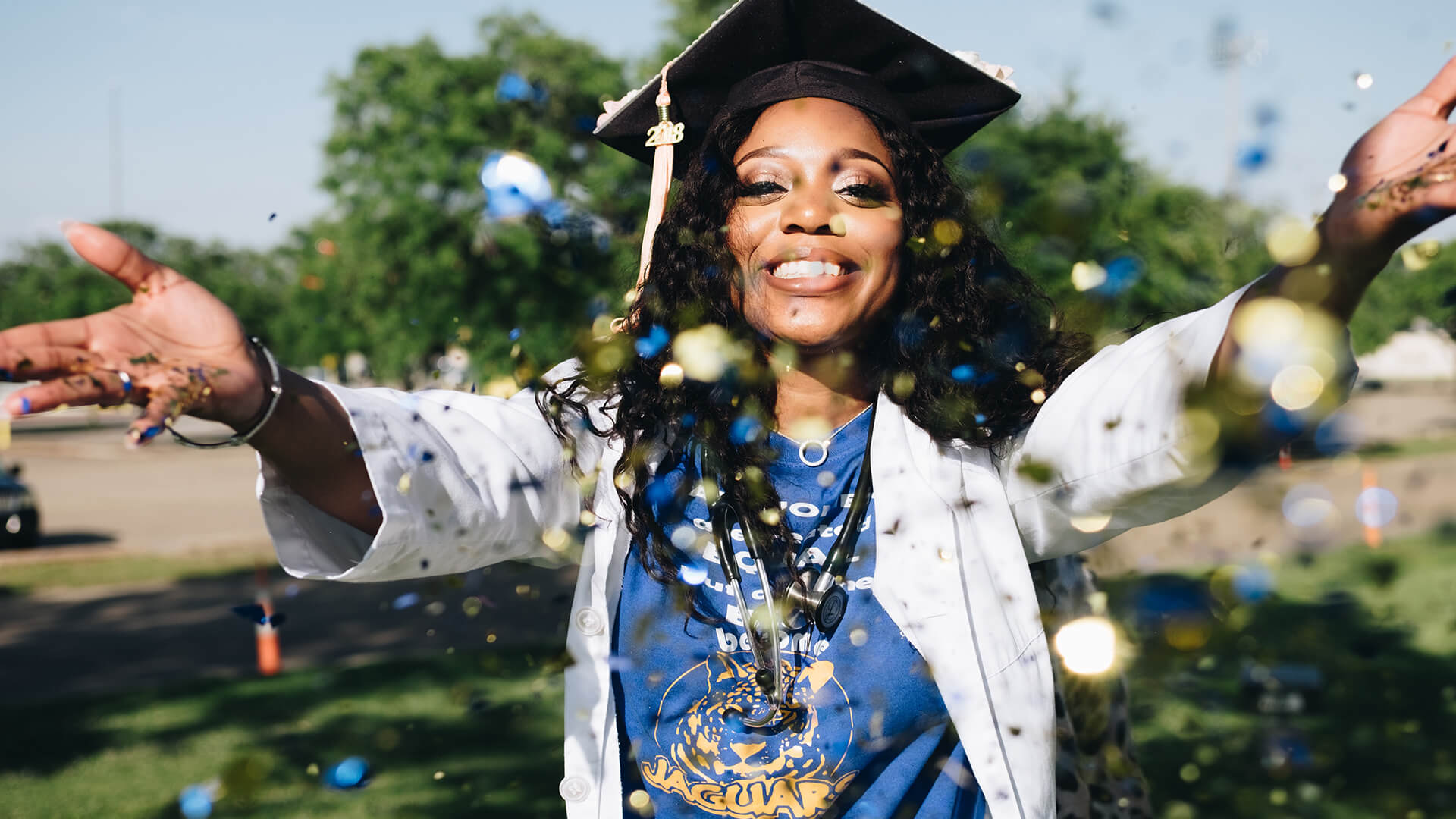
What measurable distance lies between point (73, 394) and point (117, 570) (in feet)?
37.2

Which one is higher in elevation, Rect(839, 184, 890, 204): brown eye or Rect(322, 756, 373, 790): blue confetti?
Rect(839, 184, 890, 204): brown eye

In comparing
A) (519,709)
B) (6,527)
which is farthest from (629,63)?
(519,709)

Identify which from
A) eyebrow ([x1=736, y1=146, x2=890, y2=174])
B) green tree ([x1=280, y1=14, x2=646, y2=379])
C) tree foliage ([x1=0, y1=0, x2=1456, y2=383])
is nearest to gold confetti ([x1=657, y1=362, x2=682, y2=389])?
eyebrow ([x1=736, y1=146, x2=890, y2=174])

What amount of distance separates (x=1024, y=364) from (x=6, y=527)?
43.6ft

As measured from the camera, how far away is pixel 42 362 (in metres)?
1.26

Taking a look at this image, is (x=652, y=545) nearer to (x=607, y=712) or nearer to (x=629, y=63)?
(x=607, y=712)

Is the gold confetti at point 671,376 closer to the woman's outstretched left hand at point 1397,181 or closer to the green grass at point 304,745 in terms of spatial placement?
the woman's outstretched left hand at point 1397,181

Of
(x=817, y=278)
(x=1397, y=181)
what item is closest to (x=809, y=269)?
(x=817, y=278)

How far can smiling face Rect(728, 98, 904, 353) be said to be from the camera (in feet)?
6.34

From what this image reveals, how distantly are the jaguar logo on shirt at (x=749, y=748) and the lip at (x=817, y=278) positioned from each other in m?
0.65

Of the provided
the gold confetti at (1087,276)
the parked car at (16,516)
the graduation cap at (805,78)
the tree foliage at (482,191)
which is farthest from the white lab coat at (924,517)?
the parked car at (16,516)

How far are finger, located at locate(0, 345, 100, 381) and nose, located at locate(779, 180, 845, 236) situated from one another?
44.3 inches

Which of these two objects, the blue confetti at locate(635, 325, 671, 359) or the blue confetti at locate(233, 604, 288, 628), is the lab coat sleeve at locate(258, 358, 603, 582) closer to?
the blue confetti at locate(635, 325, 671, 359)

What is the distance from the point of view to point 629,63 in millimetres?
20297
